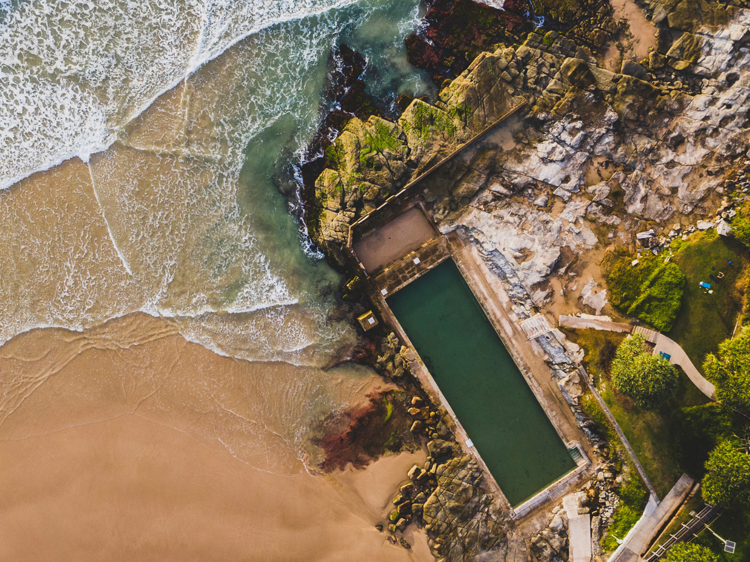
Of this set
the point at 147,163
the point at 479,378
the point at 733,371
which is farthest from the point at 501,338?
the point at 147,163

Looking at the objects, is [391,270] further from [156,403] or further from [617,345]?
[156,403]

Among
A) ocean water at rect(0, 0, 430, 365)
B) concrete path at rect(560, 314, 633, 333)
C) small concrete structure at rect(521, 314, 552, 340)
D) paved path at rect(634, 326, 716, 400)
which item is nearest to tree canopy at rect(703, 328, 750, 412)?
paved path at rect(634, 326, 716, 400)

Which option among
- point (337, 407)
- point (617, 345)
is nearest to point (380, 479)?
point (337, 407)

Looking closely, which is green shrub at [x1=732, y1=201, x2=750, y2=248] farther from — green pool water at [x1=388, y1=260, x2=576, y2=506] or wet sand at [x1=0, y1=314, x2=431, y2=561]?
wet sand at [x1=0, y1=314, x2=431, y2=561]

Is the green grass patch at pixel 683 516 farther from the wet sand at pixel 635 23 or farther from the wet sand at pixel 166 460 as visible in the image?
the wet sand at pixel 635 23

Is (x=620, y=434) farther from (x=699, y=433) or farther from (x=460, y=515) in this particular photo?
(x=460, y=515)

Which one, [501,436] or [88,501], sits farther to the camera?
[501,436]

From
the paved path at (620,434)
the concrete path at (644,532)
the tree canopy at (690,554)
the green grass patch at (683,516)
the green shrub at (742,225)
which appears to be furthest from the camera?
the paved path at (620,434)

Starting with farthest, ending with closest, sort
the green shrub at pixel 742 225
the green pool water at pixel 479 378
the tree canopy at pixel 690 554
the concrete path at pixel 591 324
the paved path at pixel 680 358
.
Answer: the green pool water at pixel 479 378
the concrete path at pixel 591 324
the paved path at pixel 680 358
the green shrub at pixel 742 225
the tree canopy at pixel 690 554

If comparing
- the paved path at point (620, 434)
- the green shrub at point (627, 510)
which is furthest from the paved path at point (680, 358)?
the green shrub at point (627, 510)
